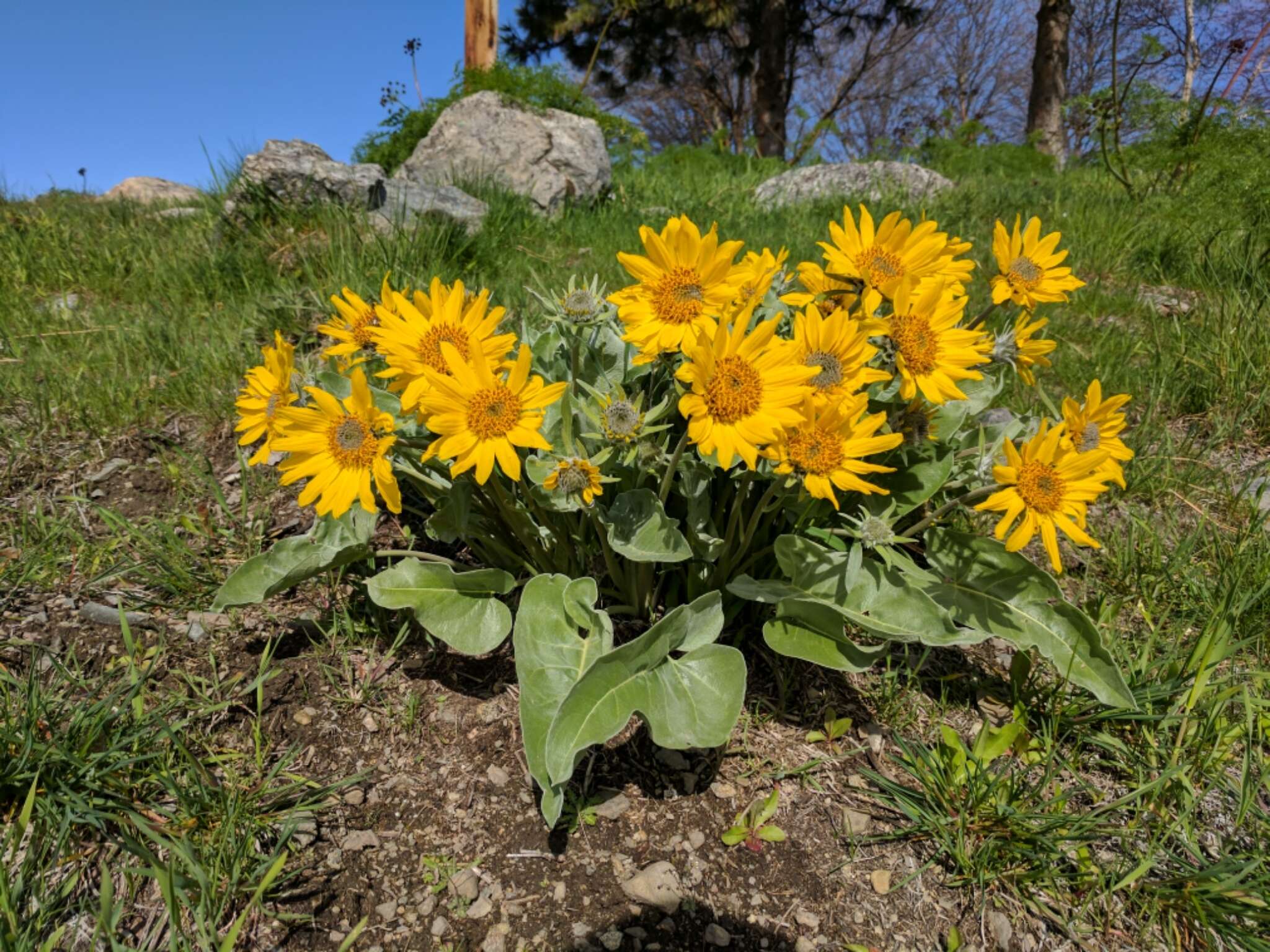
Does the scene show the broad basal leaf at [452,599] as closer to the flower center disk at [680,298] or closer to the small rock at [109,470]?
the flower center disk at [680,298]

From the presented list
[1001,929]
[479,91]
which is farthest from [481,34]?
[1001,929]

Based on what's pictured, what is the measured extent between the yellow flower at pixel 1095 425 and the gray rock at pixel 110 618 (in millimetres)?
2342

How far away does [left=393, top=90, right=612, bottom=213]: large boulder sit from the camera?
6.28m

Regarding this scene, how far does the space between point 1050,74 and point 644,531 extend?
12.9 metres

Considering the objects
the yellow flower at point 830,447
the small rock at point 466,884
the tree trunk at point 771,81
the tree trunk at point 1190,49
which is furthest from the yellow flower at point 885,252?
the tree trunk at point 771,81

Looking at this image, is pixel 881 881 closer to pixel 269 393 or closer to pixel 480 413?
pixel 480 413

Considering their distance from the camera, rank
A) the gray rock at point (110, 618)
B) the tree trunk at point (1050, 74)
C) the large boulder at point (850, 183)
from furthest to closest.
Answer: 1. the tree trunk at point (1050, 74)
2. the large boulder at point (850, 183)
3. the gray rock at point (110, 618)

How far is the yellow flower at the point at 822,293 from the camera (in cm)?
163

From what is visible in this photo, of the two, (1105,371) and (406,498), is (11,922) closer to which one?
(406,498)

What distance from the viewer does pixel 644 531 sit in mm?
1588

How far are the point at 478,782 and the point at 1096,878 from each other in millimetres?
1303

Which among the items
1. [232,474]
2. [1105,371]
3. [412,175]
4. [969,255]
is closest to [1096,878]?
[1105,371]

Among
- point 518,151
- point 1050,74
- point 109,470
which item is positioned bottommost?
point 109,470

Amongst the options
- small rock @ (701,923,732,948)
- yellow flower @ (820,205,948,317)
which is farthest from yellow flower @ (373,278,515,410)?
small rock @ (701,923,732,948)
